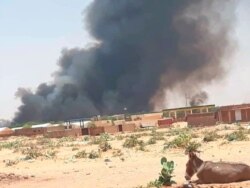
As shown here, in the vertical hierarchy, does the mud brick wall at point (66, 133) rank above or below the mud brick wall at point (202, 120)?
below

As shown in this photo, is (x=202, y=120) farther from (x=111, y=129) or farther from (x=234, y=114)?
(x=111, y=129)

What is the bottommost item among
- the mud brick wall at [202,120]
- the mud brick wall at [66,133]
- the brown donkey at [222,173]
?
the brown donkey at [222,173]

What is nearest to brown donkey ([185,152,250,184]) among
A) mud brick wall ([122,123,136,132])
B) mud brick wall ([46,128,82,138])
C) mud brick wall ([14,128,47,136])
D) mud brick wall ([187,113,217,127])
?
mud brick wall ([187,113,217,127])

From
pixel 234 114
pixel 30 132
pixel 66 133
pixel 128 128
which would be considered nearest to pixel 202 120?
pixel 234 114

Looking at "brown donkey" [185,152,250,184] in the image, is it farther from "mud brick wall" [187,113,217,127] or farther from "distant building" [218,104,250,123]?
"distant building" [218,104,250,123]

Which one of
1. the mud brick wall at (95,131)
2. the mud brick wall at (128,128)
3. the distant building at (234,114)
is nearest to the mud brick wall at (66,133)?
the mud brick wall at (95,131)

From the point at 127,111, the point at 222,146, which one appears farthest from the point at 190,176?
the point at 127,111

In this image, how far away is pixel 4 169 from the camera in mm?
25453

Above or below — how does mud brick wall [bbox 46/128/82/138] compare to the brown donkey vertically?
above

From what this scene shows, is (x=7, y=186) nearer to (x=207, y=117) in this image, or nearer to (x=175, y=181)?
(x=175, y=181)

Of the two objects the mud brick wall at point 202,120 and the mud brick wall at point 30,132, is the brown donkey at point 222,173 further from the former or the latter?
the mud brick wall at point 30,132

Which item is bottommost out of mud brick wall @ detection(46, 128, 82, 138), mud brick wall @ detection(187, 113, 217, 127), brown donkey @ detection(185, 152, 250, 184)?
brown donkey @ detection(185, 152, 250, 184)

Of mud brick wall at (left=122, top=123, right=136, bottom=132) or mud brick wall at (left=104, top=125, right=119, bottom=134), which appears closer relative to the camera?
mud brick wall at (left=104, top=125, right=119, bottom=134)

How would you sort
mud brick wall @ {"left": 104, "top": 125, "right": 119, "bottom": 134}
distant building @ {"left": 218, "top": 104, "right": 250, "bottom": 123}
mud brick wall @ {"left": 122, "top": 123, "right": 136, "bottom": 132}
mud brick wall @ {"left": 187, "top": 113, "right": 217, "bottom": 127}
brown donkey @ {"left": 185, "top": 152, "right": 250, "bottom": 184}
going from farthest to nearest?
distant building @ {"left": 218, "top": 104, "right": 250, "bottom": 123}
mud brick wall @ {"left": 122, "top": 123, "right": 136, "bottom": 132}
mud brick wall @ {"left": 104, "top": 125, "right": 119, "bottom": 134}
mud brick wall @ {"left": 187, "top": 113, "right": 217, "bottom": 127}
brown donkey @ {"left": 185, "top": 152, "right": 250, "bottom": 184}
